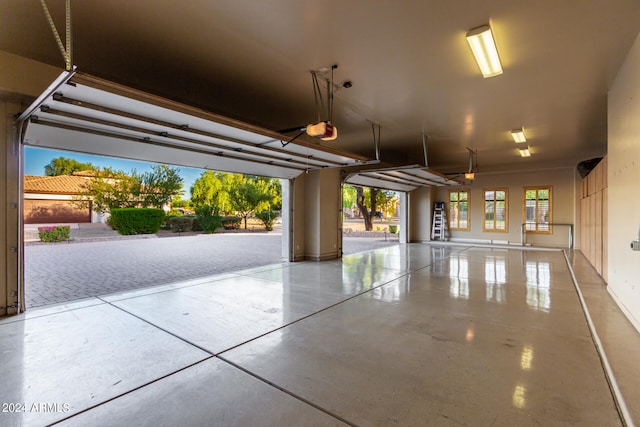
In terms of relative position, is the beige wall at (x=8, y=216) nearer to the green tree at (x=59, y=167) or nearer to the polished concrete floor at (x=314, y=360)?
the polished concrete floor at (x=314, y=360)

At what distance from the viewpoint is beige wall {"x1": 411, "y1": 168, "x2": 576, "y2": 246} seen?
37.3ft

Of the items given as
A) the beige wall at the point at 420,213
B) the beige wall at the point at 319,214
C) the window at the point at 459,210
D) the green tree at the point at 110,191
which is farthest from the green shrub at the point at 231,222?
the window at the point at 459,210

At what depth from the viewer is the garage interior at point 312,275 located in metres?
2.17

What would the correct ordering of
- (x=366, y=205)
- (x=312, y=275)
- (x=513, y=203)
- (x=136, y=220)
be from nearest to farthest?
(x=312, y=275)
(x=513, y=203)
(x=136, y=220)
(x=366, y=205)

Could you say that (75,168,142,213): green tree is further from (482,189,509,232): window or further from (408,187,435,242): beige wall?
(482,189,509,232): window

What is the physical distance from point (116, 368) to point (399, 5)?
4032mm

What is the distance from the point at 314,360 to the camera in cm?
267

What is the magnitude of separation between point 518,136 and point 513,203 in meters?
6.04

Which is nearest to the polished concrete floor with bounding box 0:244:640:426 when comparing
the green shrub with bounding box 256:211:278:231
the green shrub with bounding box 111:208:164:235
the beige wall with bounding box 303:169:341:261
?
the beige wall with bounding box 303:169:341:261

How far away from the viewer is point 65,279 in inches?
234

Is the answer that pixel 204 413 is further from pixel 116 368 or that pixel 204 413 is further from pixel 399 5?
pixel 399 5

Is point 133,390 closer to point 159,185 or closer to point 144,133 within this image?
point 144,133

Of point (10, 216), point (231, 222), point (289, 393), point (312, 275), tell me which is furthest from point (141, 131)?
point (231, 222)

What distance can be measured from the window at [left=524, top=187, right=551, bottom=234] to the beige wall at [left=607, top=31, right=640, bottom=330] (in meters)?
8.32
